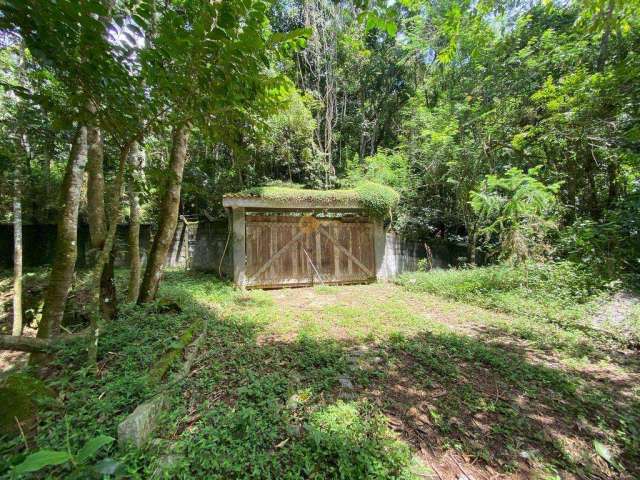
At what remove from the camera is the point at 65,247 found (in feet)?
9.30

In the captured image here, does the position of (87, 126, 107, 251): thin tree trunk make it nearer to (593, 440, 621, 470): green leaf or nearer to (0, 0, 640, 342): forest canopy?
(0, 0, 640, 342): forest canopy

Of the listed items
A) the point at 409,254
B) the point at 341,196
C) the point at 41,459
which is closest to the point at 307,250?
the point at 341,196

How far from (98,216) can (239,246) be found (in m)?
2.97

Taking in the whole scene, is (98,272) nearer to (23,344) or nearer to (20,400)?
(23,344)

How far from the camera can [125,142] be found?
238 centimetres

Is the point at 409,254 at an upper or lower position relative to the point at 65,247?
lower

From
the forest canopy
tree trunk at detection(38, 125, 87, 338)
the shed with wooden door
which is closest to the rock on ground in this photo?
the forest canopy

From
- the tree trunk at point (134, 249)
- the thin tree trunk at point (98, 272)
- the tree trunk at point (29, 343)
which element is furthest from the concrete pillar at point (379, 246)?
the tree trunk at point (29, 343)

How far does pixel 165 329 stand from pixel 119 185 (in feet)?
5.25

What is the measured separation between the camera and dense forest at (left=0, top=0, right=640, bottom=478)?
5.81 ft

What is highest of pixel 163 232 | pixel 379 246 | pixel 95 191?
pixel 95 191

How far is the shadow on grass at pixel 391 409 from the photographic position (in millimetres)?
1662

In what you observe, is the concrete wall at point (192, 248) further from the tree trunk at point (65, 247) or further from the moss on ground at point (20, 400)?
the moss on ground at point (20, 400)

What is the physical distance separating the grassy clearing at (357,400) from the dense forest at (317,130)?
0.41 ft
